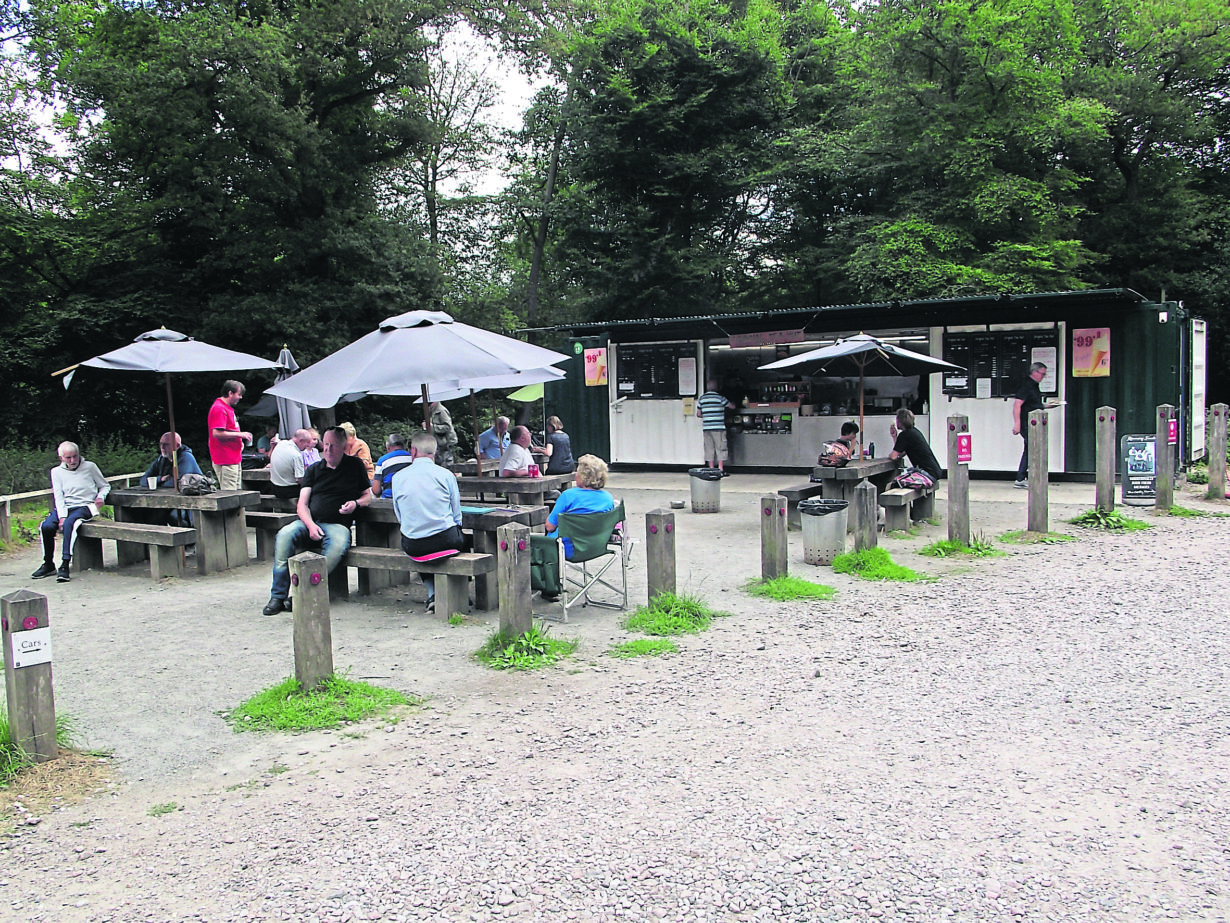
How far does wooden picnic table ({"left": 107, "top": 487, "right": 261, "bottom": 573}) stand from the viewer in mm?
8453

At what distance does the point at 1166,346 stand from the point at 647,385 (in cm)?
812

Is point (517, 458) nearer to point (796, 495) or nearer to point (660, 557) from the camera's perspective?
point (796, 495)

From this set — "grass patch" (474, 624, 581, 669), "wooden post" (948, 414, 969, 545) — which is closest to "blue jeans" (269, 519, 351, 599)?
"grass patch" (474, 624, 581, 669)

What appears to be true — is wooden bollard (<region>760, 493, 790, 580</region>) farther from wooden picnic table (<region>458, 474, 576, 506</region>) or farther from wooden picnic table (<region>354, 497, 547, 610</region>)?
wooden picnic table (<region>458, 474, 576, 506</region>)

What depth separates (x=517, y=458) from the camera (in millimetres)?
9664

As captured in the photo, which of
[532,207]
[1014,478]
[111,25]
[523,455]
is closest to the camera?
[523,455]

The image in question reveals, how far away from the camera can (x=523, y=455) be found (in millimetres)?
9703

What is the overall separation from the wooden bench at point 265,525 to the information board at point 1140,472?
945 centimetres

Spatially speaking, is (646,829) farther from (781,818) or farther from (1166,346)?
(1166,346)

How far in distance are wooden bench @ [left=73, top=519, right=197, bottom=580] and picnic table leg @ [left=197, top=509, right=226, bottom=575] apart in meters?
0.09

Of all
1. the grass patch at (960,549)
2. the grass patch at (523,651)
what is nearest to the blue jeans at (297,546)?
the grass patch at (523,651)

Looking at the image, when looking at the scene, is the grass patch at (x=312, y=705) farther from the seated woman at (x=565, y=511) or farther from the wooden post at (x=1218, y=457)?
the wooden post at (x=1218, y=457)

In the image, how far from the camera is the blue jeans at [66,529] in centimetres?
848

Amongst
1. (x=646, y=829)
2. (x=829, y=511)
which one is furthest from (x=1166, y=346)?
(x=646, y=829)
